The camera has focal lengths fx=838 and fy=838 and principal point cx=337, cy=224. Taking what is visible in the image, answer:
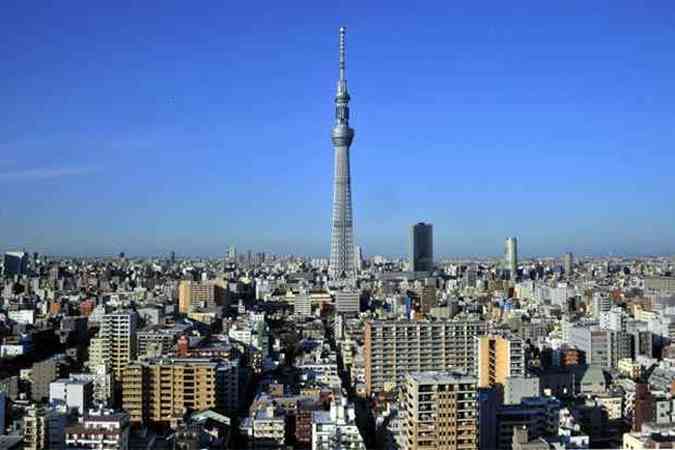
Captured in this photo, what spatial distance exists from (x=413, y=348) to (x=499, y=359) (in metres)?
0.77

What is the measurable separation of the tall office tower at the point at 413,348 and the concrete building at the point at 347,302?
527cm

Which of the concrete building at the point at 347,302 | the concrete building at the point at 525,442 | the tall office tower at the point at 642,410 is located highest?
the concrete building at the point at 347,302

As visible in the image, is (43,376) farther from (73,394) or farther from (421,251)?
(421,251)

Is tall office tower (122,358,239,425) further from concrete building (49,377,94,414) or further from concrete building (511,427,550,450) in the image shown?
concrete building (511,427,550,450)

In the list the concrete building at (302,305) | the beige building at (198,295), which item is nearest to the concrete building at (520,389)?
the concrete building at (302,305)

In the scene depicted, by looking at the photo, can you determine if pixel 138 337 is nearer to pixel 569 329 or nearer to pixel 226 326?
pixel 226 326

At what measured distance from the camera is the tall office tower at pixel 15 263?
9938 millimetres

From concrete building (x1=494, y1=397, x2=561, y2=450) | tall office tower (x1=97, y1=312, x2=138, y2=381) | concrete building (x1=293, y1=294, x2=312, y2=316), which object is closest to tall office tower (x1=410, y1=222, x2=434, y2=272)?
concrete building (x1=293, y1=294, x2=312, y2=316)

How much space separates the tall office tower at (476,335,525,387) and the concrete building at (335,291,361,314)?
18.6 ft

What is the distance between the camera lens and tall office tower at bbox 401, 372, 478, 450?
390cm

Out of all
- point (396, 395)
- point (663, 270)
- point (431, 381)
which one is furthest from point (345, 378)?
point (663, 270)

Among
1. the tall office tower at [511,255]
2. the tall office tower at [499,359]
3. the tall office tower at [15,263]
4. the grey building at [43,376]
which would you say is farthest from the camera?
the tall office tower at [511,255]

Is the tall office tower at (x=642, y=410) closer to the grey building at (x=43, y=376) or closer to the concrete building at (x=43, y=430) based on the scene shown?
the concrete building at (x=43, y=430)

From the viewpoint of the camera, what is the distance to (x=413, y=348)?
6.61 metres
